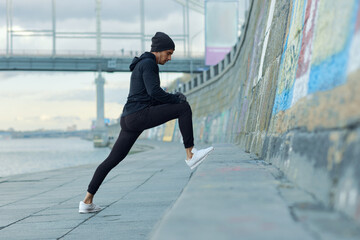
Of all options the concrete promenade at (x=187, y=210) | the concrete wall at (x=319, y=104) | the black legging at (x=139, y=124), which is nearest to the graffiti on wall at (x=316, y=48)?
the concrete wall at (x=319, y=104)

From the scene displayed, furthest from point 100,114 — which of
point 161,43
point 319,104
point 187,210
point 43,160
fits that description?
point 187,210

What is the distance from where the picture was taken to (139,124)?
Result: 5.08m

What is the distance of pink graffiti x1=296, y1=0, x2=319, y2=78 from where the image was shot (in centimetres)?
387

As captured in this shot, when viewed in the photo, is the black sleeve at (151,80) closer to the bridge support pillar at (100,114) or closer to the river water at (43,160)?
the river water at (43,160)

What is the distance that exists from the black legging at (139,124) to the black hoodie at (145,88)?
0.06 metres

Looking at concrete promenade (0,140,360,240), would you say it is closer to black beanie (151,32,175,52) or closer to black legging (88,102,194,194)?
black legging (88,102,194,194)

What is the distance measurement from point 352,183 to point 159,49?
324 cm

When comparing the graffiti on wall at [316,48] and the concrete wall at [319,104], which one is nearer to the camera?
the concrete wall at [319,104]

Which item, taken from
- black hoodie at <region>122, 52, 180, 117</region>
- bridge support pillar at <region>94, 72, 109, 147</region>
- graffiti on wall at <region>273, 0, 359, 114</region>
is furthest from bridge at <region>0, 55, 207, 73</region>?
graffiti on wall at <region>273, 0, 359, 114</region>

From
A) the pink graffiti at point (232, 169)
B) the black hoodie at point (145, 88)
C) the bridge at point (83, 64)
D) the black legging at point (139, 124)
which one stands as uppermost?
the bridge at point (83, 64)

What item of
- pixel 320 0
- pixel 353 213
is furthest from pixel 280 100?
pixel 353 213

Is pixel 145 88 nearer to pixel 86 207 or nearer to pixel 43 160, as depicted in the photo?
pixel 86 207

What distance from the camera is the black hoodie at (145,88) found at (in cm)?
493

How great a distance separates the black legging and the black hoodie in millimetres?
58
